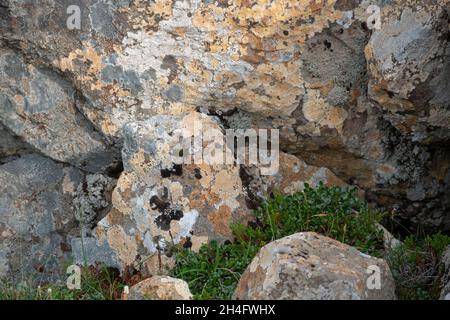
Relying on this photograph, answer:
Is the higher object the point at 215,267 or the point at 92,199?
the point at 92,199

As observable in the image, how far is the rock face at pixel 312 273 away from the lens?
179 inches

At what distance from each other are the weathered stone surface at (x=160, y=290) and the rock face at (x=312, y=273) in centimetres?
36

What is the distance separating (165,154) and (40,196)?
4.59 feet

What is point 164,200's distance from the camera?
5836 mm

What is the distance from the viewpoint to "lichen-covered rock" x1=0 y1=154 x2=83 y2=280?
21.3ft

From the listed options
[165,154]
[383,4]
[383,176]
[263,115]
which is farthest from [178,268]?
[383,4]

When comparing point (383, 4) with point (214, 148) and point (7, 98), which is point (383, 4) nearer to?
point (214, 148)

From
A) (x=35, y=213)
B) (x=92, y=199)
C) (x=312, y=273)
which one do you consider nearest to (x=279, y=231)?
(x=312, y=273)

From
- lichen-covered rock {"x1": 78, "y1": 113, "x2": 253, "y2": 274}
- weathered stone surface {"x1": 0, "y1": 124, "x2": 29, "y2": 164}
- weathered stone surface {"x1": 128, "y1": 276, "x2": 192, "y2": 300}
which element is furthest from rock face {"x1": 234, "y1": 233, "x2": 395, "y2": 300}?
weathered stone surface {"x1": 0, "y1": 124, "x2": 29, "y2": 164}

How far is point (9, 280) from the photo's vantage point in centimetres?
618

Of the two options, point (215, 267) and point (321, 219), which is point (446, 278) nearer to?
point (321, 219)

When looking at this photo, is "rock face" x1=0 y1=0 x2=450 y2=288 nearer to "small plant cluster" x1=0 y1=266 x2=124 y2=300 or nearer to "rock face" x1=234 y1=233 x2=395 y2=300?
"small plant cluster" x1=0 y1=266 x2=124 y2=300

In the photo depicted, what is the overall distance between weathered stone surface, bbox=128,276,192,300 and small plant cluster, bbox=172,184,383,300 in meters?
0.30

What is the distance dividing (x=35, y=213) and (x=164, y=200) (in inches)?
55.7
